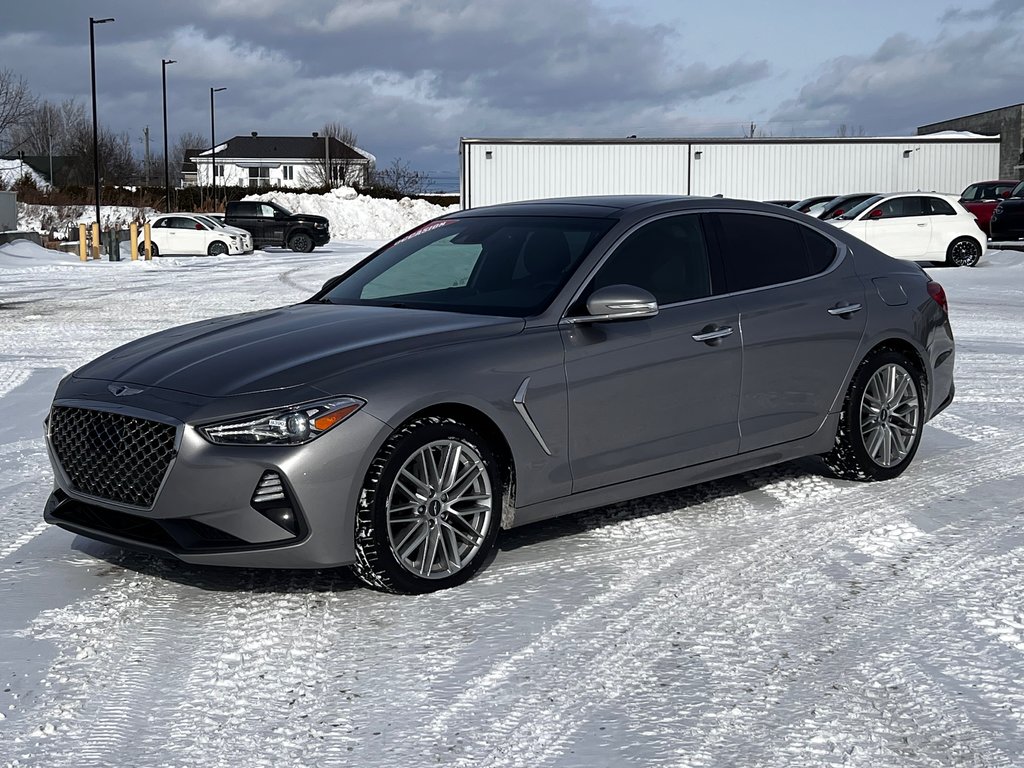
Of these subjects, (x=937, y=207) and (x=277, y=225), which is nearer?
(x=937, y=207)

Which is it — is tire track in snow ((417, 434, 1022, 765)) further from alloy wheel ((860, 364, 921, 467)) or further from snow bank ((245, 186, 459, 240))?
snow bank ((245, 186, 459, 240))

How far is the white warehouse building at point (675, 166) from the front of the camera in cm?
5500

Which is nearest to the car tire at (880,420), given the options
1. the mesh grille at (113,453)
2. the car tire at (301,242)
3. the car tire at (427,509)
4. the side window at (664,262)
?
the side window at (664,262)

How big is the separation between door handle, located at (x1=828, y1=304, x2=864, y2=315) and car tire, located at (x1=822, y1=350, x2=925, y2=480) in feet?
0.99

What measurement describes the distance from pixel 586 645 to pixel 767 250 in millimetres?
2776

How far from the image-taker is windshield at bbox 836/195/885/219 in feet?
86.7

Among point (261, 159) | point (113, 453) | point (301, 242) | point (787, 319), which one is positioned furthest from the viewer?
point (261, 159)

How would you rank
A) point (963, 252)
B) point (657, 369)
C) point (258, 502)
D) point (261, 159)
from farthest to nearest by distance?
point (261, 159) → point (963, 252) → point (657, 369) → point (258, 502)

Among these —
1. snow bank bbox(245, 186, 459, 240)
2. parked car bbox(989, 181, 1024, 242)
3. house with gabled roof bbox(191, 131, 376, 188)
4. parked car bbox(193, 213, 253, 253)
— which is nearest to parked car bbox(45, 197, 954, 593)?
parked car bbox(989, 181, 1024, 242)

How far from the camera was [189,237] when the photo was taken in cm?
3919

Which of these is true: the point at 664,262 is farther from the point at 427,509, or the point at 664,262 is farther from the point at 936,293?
the point at 936,293

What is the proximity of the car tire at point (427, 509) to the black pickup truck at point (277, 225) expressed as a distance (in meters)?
40.1

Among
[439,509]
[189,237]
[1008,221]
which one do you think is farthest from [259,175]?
[439,509]

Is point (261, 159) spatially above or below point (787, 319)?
above
